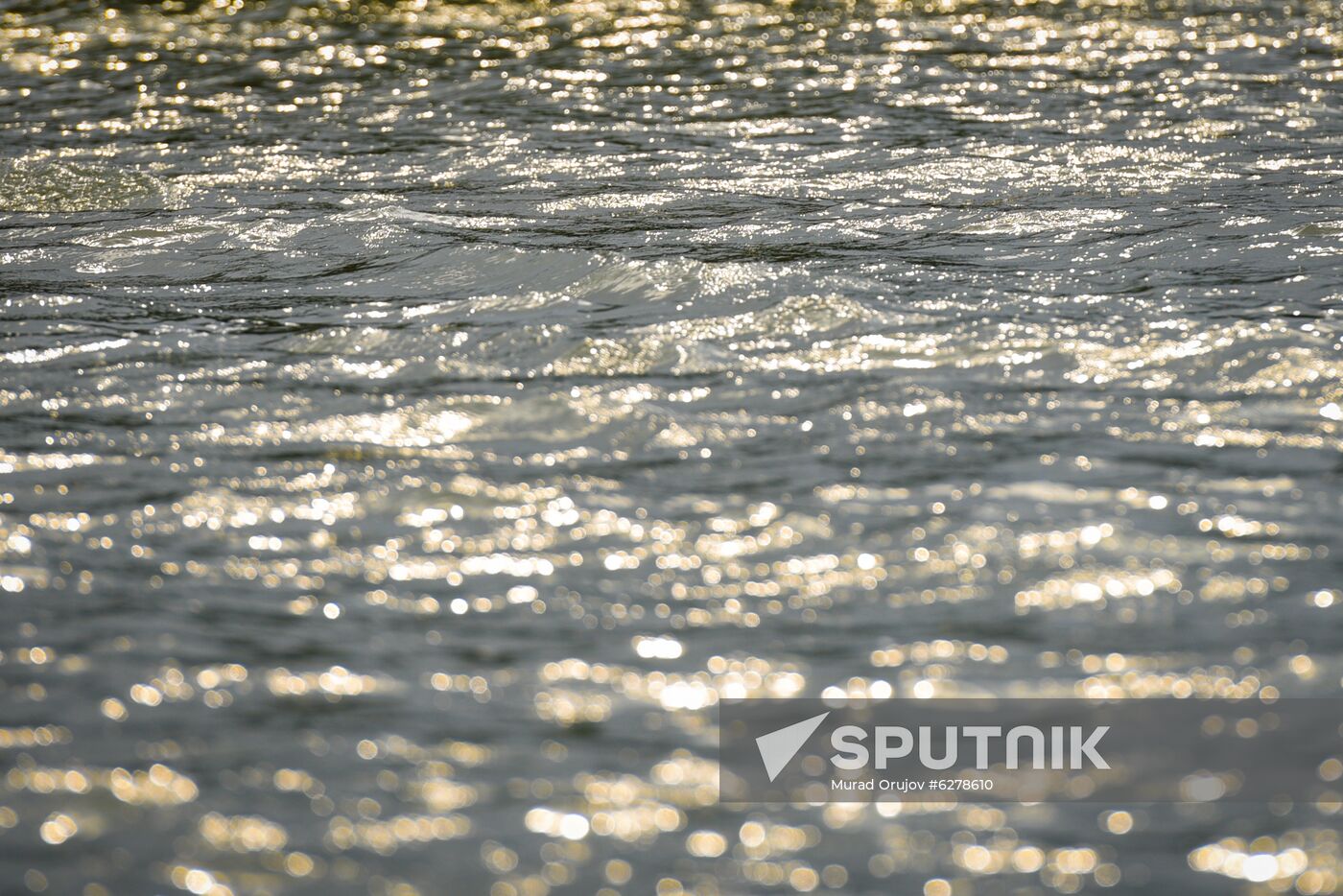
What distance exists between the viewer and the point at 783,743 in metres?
2.58

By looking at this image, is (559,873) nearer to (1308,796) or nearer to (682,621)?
(682,621)

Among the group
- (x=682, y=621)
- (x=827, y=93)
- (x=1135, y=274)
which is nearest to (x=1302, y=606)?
(x=682, y=621)

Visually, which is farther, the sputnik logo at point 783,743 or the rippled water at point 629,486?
the sputnik logo at point 783,743

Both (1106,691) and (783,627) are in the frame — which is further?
(783,627)

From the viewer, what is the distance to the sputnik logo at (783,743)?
8.30 feet

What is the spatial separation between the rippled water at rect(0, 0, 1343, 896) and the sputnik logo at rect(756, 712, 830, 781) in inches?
4.0

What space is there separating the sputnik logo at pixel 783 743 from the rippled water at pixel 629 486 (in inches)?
4.0

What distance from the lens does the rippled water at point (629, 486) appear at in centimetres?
238

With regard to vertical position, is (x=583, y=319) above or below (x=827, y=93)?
above

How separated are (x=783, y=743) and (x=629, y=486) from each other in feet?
3.52

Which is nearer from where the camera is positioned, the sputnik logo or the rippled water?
the rippled water

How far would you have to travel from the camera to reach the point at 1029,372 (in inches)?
167

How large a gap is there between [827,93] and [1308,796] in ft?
22.5

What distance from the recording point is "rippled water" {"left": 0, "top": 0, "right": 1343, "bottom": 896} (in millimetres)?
2379
